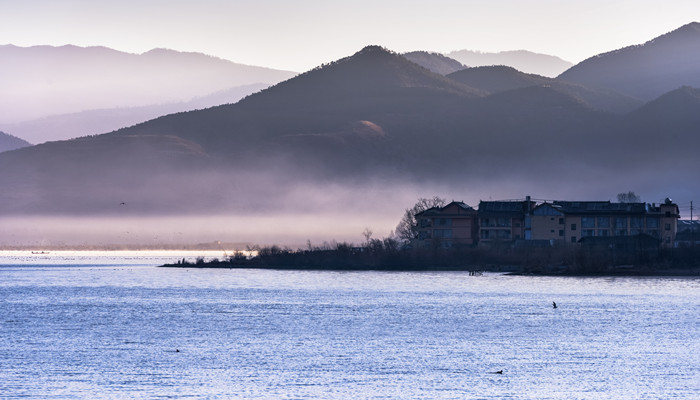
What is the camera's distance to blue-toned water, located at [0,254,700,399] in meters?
58.6

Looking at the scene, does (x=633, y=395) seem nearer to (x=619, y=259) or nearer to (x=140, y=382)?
(x=140, y=382)

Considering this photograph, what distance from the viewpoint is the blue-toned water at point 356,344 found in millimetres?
58625

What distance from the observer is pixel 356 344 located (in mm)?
77875

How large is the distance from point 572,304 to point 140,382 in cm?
6445

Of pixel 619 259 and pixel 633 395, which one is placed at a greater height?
pixel 619 259

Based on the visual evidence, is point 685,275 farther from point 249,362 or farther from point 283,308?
point 249,362

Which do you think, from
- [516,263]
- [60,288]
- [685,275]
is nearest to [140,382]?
[60,288]

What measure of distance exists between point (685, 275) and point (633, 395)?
11050cm

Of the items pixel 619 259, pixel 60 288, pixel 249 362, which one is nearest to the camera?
pixel 249 362

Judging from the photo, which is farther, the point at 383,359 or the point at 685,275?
the point at 685,275

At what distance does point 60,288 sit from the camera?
159500 mm

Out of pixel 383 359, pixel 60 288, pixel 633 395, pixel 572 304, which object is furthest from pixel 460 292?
pixel 633 395

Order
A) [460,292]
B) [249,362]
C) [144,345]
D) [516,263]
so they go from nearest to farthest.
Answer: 1. [249,362]
2. [144,345]
3. [460,292]
4. [516,263]

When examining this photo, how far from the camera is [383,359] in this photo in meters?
69.6
